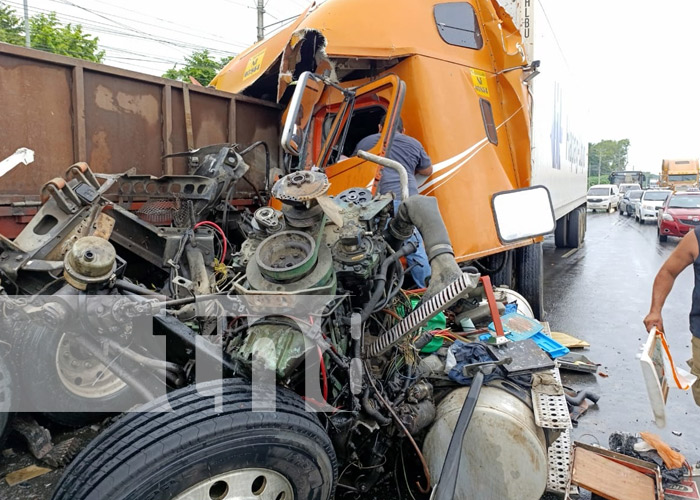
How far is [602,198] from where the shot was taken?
2903 centimetres

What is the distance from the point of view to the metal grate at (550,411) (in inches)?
86.6

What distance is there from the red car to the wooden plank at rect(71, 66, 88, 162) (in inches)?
558

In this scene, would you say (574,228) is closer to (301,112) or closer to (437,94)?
(437,94)

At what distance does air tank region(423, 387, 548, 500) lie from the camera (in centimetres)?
215

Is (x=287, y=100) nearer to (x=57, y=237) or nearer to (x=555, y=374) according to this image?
(x=57, y=237)

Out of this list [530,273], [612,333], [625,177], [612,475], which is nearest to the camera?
[612,475]

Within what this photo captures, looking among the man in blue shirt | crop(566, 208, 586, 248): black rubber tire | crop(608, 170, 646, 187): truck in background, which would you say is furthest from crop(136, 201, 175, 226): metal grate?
crop(608, 170, 646, 187): truck in background

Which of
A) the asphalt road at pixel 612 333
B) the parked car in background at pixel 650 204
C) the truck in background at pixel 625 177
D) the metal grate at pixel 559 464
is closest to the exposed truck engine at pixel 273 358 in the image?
the metal grate at pixel 559 464

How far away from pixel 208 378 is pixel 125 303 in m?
0.47

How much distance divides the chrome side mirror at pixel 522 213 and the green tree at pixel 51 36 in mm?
14320

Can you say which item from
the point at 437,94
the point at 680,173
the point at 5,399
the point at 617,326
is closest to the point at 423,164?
the point at 437,94

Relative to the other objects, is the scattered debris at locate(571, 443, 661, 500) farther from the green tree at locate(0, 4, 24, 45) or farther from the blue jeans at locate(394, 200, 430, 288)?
the green tree at locate(0, 4, 24, 45)

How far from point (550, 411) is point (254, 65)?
4.50 metres

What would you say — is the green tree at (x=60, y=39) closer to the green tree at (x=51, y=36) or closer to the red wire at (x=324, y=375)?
the green tree at (x=51, y=36)
